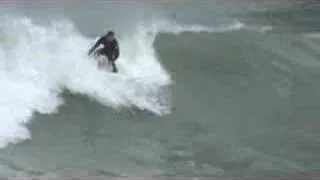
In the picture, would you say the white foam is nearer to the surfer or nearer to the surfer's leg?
the surfer's leg

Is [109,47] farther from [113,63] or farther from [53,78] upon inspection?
[53,78]

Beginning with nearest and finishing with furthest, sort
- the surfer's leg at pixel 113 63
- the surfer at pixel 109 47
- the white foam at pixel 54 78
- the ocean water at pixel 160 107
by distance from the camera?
the ocean water at pixel 160 107 → the white foam at pixel 54 78 → the surfer at pixel 109 47 → the surfer's leg at pixel 113 63

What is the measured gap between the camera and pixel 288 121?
1106 cm

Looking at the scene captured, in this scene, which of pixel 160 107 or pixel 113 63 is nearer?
pixel 160 107

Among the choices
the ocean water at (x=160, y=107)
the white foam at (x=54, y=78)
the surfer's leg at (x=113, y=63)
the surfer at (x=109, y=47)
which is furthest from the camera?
the surfer's leg at (x=113, y=63)

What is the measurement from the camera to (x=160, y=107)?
11781 millimetres

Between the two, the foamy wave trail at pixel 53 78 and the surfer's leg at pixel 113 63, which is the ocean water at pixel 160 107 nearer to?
the foamy wave trail at pixel 53 78

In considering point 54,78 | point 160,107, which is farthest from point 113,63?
point 160,107

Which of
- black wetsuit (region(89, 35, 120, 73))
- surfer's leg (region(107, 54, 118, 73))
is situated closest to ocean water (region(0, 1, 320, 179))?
surfer's leg (region(107, 54, 118, 73))

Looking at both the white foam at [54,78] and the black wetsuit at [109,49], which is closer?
the white foam at [54,78]

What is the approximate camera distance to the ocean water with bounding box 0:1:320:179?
8766mm

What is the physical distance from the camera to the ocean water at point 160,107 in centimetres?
877

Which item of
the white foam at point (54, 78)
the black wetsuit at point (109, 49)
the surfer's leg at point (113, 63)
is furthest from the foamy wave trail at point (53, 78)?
the black wetsuit at point (109, 49)

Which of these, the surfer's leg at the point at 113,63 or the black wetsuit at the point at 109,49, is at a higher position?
the black wetsuit at the point at 109,49
